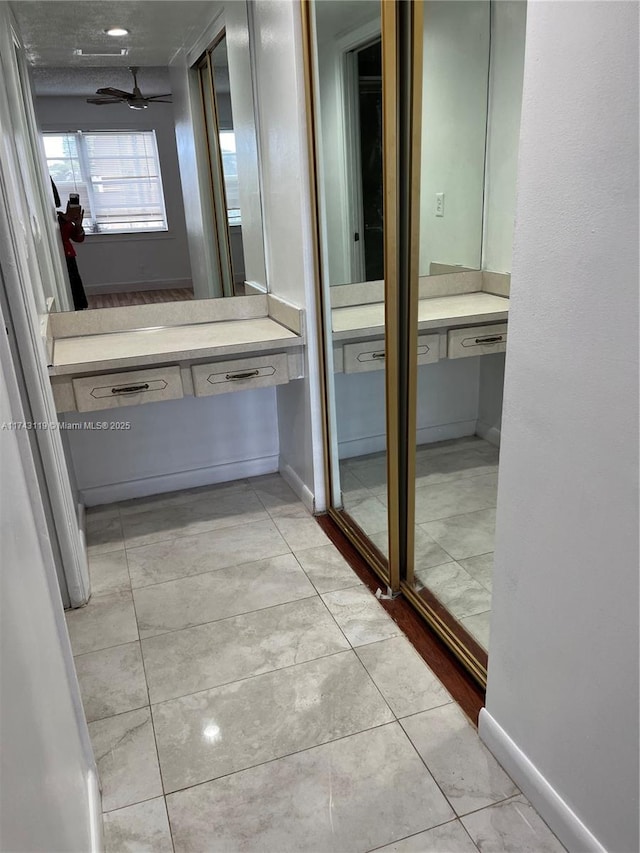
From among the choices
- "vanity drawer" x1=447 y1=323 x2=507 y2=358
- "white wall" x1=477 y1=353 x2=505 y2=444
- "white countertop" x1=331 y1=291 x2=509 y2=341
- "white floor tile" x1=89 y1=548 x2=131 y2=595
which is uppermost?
"white countertop" x1=331 y1=291 x2=509 y2=341

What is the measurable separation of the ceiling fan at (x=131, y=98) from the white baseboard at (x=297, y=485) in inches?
68.6

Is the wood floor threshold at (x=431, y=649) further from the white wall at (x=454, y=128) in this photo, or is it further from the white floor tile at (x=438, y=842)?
the white wall at (x=454, y=128)

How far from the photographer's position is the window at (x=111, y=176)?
8.38 ft

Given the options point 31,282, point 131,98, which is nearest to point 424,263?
point 31,282

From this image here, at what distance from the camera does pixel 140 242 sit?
8.84ft

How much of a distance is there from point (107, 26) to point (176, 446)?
1.81 meters

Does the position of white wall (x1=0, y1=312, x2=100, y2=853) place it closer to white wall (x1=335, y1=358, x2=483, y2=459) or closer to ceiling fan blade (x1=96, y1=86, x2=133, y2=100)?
white wall (x1=335, y1=358, x2=483, y2=459)

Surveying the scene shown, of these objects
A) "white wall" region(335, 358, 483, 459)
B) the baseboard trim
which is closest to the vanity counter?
"white wall" region(335, 358, 483, 459)

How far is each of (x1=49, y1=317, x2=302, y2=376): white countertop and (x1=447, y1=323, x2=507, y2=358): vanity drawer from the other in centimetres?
84

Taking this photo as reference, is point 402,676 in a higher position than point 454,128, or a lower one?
lower

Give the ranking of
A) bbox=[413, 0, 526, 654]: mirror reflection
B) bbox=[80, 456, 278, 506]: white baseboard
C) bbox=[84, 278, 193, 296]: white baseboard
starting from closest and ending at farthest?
bbox=[413, 0, 526, 654]: mirror reflection
bbox=[84, 278, 193, 296]: white baseboard
bbox=[80, 456, 278, 506]: white baseboard

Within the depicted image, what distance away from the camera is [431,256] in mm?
1889

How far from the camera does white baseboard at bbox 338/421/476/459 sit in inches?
77.4

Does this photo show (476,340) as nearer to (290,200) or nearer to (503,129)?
(503,129)
